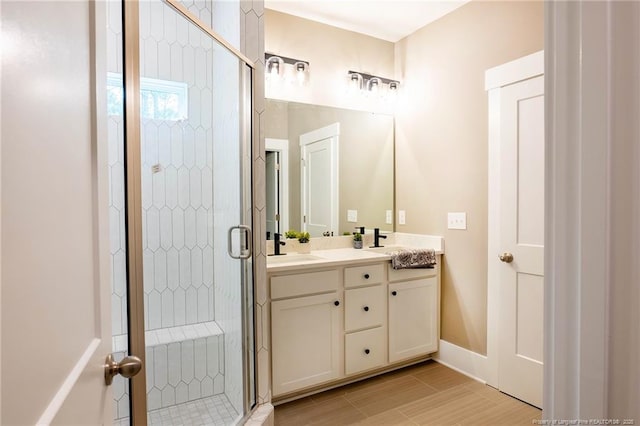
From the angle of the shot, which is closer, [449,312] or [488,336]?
[488,336]

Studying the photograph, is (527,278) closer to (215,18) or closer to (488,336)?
(488,336)

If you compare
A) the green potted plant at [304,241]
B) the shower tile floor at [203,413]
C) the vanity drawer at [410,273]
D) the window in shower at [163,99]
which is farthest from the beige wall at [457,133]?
the window in shower at [163,99]

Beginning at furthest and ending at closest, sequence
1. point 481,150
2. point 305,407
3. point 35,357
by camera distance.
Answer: point 481,150, point 305,407, point 35,357

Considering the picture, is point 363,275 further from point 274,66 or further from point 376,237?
point 274,66

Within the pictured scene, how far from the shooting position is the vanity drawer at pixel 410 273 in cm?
267

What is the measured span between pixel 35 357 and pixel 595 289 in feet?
2.18

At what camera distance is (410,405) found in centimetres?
230

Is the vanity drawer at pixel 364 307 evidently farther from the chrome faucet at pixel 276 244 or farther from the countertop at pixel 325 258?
the chrome faucet at pixel 276 244

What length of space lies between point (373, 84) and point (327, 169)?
35.4 inches

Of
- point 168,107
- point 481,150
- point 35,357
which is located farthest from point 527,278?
point 35,357

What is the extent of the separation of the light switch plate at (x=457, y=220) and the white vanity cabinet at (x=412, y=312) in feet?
1.26

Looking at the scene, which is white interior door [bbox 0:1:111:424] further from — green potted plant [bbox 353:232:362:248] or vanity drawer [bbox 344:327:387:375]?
green potted plant [bbox 353:232:362:248]

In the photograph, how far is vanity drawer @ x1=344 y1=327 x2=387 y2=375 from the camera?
8.14 ft

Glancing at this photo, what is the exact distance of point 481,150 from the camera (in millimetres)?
2641
